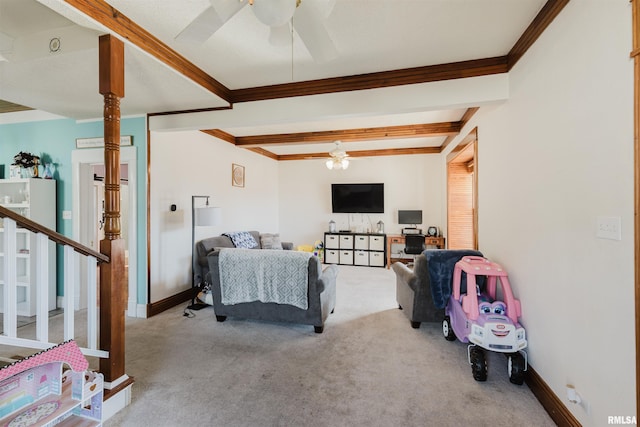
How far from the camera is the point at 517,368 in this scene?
2115 millimetres

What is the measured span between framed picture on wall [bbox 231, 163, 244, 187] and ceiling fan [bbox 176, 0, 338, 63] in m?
3.77

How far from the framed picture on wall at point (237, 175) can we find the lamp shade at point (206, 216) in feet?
4.90

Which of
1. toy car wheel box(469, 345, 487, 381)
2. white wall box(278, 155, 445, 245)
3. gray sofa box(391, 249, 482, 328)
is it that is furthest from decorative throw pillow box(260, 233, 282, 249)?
toy car wheel box(469, 345, 487, 381)

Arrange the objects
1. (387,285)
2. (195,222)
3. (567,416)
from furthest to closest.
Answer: (387,285) < (195,222) < (567,416)

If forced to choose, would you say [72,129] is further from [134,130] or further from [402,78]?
[402,78]

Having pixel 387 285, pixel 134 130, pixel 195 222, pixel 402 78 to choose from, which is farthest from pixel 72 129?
pixel 387 285

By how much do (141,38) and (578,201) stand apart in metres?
3.02

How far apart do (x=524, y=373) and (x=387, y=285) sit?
8.90 feet

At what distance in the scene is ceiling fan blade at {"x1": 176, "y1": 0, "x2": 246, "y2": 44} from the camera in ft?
4.37

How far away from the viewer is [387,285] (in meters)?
4.84

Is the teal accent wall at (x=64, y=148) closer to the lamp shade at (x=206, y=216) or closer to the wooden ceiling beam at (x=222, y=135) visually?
the lamp shade at (x=206, y=216)

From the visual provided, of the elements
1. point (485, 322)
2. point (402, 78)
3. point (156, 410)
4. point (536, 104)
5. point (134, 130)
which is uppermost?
point (402, 78)

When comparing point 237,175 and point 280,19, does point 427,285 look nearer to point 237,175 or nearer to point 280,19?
point 280,19

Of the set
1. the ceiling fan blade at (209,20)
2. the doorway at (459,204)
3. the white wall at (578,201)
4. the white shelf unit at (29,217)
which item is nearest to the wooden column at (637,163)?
the white wall at (578,201)
